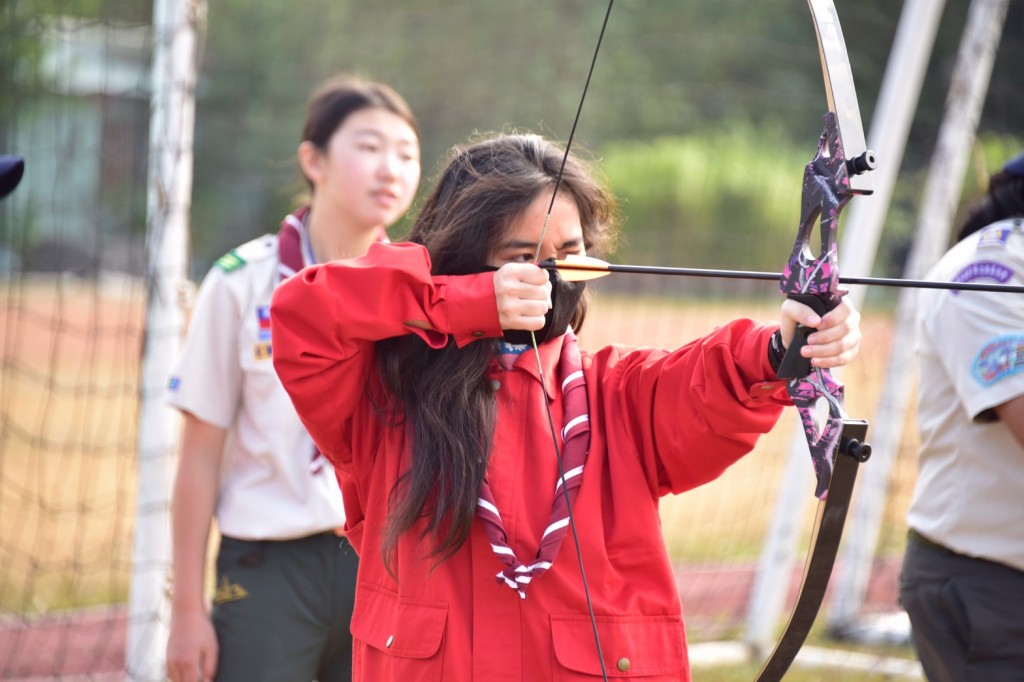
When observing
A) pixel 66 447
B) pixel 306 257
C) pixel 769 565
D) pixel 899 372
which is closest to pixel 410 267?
pixel 306 257

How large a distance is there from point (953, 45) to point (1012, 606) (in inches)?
167

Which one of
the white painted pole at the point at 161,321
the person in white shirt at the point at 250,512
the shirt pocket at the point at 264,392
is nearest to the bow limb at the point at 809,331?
the person in white shirt at the point at 250,512

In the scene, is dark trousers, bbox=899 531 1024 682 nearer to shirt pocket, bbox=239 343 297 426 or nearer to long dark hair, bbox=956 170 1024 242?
long dark hair, bbox=956 170 1024 242

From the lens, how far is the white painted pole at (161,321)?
305cm

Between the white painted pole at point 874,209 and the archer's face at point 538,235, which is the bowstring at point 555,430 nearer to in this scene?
the archer's face at point 538,235

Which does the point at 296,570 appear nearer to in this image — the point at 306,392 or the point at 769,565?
the point at 306,392

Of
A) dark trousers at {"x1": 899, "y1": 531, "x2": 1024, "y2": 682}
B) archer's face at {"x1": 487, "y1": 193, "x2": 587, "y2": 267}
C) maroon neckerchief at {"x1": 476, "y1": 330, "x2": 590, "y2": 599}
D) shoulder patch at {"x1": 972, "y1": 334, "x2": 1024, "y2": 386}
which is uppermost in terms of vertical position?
archer's face at {"x1": 487, "y1": 193, "x2": 587, "y2": 267}

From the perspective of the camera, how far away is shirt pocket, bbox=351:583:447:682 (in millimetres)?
1520

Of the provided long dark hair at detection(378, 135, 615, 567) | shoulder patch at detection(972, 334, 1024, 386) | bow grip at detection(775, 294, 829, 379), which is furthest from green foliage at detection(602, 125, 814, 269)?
bow grip at detection(775, 294, 829, 379)

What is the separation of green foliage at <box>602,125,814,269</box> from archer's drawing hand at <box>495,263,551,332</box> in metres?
6.78

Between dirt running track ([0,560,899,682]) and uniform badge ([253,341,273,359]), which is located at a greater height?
uniform badge ([253,341,273,359])

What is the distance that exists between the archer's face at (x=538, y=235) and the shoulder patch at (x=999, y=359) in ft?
2.58

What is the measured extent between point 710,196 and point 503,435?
7.59 metres

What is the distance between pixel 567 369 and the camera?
5.54ft
